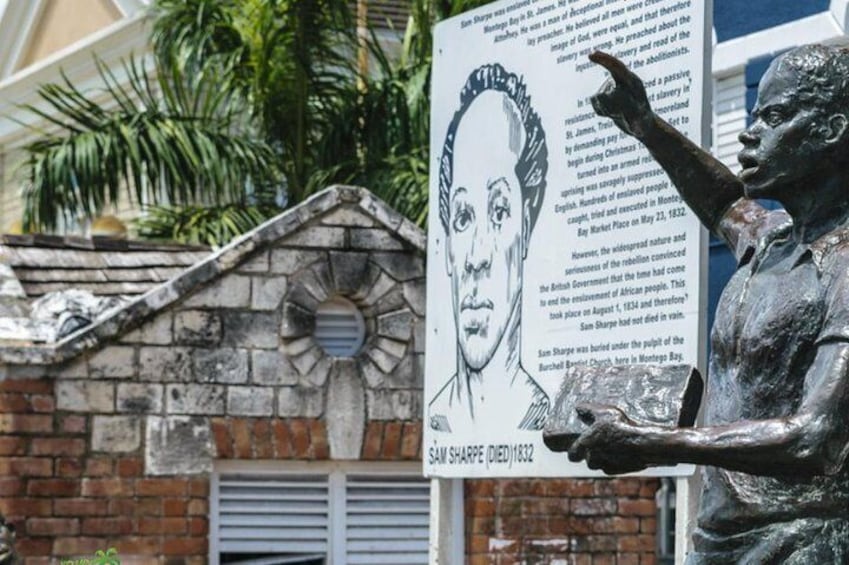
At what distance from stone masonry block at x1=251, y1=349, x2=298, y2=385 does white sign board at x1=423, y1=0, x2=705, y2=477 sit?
1.94 meters

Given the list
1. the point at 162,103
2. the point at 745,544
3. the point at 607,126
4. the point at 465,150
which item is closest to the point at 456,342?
the point at 465,150

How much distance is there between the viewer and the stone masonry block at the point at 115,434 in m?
10.1

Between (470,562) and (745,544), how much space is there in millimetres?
5869

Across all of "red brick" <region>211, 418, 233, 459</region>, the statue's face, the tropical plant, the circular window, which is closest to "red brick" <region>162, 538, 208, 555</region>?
"red brick" <region>211, 418, 233, 459</region>

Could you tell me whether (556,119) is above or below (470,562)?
above

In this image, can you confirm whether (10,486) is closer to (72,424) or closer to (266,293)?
(72,424)

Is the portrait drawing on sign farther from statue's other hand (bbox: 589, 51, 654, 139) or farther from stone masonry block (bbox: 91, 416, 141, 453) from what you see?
statue's other hand (bbox: 589, 51, 654, 139)

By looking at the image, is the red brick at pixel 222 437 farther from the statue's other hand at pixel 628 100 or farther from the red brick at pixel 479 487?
the statue's other hand at pixel 628 100

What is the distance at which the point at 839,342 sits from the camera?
3969 mm

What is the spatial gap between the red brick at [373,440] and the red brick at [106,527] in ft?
3.74

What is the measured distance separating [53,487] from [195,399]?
0.72m

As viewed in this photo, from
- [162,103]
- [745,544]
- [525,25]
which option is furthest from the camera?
[162,103]

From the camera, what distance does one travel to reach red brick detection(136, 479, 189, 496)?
10109 mm

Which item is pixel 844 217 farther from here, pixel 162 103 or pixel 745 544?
pixel 162 103
